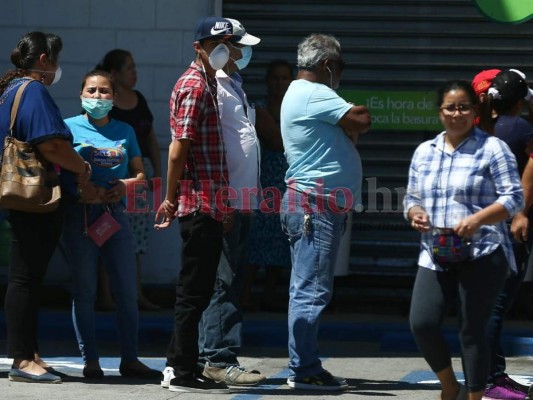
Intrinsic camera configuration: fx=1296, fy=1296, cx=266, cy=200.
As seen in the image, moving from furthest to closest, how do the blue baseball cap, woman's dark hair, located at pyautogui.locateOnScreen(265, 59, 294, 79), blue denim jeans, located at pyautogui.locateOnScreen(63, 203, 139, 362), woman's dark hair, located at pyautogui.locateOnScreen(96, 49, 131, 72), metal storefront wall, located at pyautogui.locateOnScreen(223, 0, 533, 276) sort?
metal storefront wall, located at pyautogui.locateOnScreen(223, 0, 533, 276), woman's dark hair, located at pyautogui.locateOnScreen(265, 59, 294, 79), woman's dark hair, located at pyautogui.locateOnScreen(96, 49, 131, 72), blue denim jeans, located at pyautogui.locateOnScreen(63, 203, 139, 362), the blue baseball cap

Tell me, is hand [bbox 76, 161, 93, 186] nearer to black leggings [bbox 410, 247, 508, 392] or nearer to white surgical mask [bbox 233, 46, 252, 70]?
white surgical mask [bbox 233, 46, 252, 70]

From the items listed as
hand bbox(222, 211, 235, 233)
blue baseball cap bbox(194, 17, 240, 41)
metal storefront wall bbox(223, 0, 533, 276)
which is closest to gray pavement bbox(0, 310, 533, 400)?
metal storefront wall bbox(223, 0, 533, 276)

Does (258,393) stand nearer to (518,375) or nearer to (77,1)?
(518,375)

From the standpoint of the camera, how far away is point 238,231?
24.4 ft

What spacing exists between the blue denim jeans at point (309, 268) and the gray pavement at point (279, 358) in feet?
0.88

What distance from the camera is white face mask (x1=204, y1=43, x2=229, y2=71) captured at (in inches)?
283

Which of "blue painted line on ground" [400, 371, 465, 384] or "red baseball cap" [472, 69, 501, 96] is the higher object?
"red baseball cap" [472, 69, 501, 96]

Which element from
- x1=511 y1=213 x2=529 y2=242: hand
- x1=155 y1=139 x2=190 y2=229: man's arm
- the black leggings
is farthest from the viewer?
x1=155 y1=139 x2=190 y2=229: man's arm

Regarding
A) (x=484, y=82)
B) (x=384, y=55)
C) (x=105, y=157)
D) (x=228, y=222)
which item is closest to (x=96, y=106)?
(x=105, y=157)

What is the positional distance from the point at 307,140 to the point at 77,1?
4.09 m

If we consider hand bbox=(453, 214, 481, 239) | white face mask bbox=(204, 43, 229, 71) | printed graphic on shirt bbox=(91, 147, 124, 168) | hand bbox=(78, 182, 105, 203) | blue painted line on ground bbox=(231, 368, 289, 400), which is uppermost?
white face mask bbox=(204, 43, 229, 71)

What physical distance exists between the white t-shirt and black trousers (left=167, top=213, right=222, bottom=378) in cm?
24

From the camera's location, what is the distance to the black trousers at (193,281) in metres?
7.07

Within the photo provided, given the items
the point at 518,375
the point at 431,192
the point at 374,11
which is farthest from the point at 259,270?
the point at 431,192
